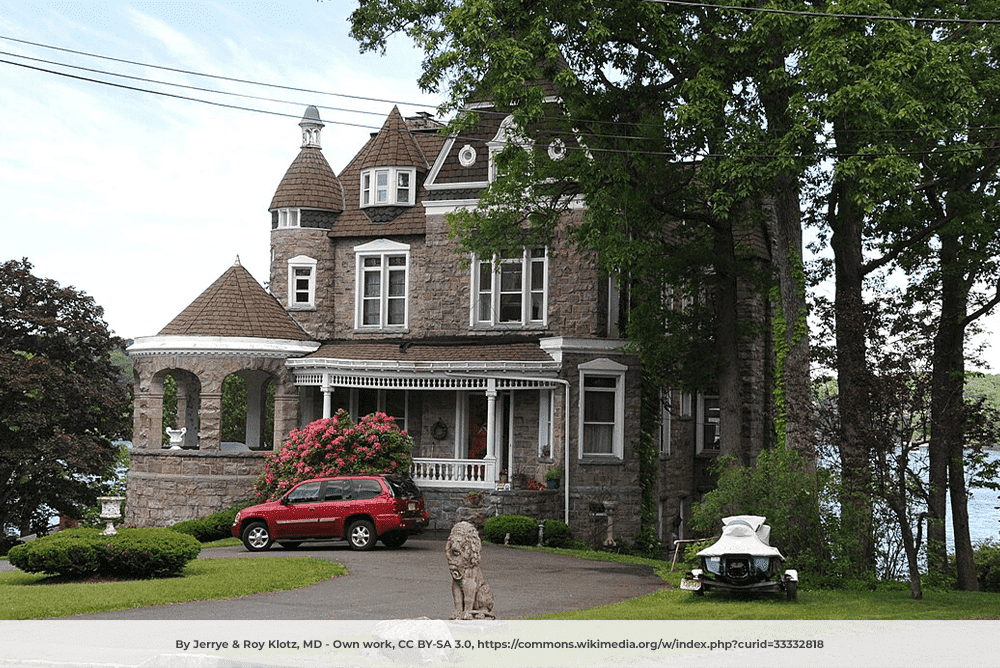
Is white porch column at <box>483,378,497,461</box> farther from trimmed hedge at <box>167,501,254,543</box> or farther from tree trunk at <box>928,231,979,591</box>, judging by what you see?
tree trunk at <box>928,231,979,591</box>

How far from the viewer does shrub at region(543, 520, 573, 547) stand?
2503 centimetres

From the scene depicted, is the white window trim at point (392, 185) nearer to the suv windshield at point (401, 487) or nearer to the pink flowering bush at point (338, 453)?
the pink flowering bush at point (338, 453)

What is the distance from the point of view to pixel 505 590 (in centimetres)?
1678

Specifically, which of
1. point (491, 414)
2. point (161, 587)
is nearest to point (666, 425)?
point (491, 414)

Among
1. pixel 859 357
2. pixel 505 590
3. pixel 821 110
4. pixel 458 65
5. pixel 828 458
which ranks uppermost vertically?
pixel 458 65

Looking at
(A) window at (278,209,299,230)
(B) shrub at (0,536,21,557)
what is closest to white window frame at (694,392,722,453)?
(A) window at (278,209,299,230)

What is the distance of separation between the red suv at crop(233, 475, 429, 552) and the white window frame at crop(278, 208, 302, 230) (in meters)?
12.0

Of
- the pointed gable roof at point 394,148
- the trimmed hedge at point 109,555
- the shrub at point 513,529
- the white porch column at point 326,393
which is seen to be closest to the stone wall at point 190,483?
the white porch column at point 326,393

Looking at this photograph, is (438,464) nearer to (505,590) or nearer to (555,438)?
(555,438)

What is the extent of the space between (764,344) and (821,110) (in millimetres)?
15560

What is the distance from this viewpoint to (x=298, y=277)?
106 feet

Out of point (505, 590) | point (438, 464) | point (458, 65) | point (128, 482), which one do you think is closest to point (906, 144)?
point (458, 65)

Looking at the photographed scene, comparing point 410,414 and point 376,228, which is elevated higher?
point 376,228

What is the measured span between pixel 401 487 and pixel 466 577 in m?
11.0
